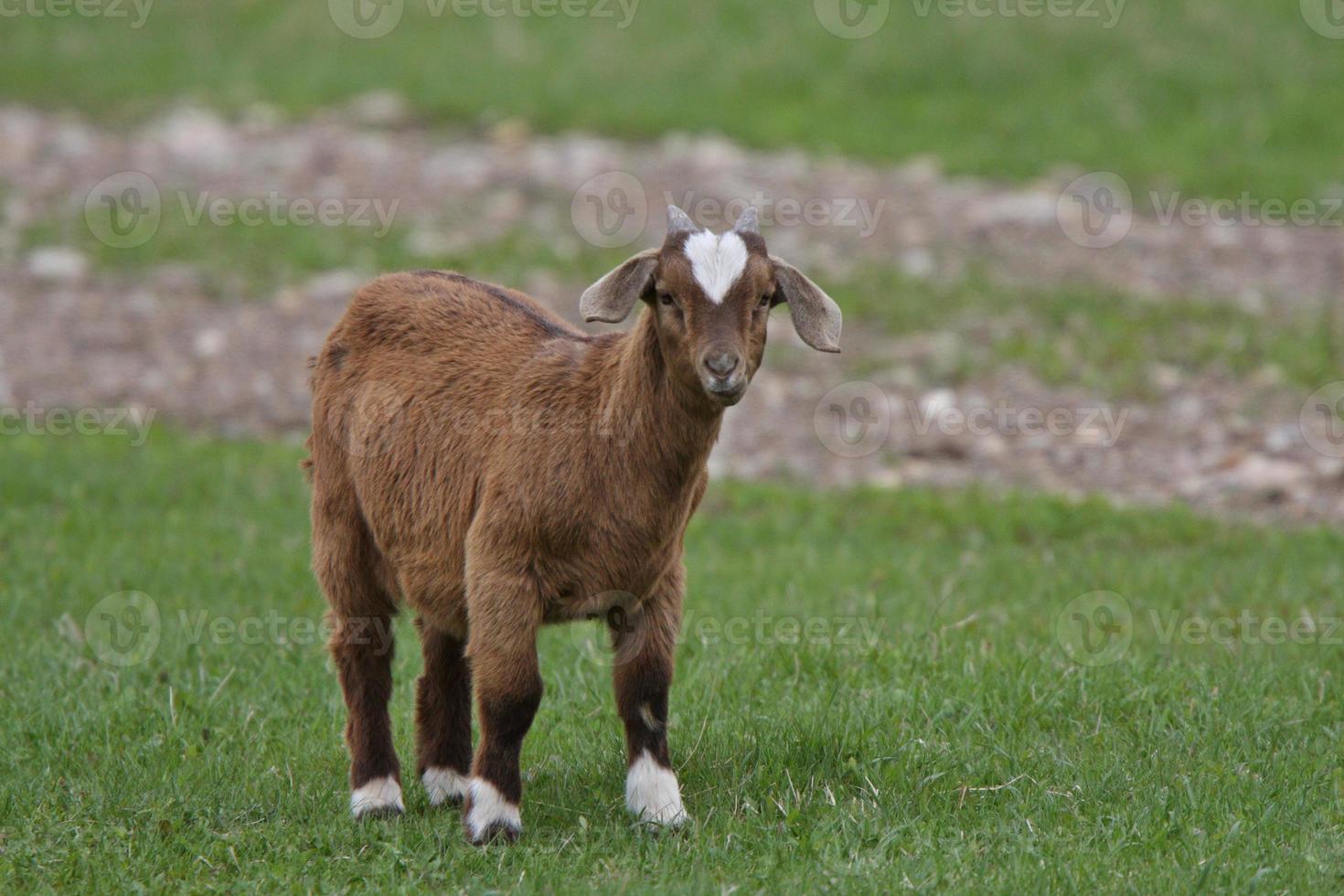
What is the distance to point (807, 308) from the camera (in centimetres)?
560

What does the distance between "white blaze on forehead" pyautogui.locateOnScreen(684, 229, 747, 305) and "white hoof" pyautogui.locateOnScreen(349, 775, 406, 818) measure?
2.16 m

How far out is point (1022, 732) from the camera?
6.41 meters

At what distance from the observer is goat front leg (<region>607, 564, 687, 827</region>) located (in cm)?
575

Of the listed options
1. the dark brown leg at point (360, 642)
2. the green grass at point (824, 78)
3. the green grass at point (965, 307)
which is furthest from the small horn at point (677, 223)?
the green grass at point (824, 78)

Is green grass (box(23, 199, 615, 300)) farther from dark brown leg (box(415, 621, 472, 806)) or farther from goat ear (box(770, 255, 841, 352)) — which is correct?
goat ear (box(770, 255, 841, 352))

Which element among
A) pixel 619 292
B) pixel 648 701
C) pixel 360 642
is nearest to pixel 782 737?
pixel 648 701

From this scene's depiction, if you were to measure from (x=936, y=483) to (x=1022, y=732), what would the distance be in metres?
5.01

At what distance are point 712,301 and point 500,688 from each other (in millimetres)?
1450

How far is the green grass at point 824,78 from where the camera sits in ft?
52.8

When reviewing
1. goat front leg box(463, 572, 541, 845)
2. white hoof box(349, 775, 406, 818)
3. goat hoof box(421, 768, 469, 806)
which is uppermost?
goat front leg box(463, 572, 541, 845)

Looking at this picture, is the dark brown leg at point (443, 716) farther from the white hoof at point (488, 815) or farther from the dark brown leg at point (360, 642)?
the white hoof at point (488, 815)

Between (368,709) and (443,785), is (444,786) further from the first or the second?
(368,709)

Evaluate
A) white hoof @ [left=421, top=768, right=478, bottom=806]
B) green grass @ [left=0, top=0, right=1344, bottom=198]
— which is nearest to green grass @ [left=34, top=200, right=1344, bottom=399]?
green grass @ [left=0, top=0, right=1344, bottom=198]

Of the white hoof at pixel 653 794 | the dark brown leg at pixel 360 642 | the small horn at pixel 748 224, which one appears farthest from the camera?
the dark brown leg at pixel 360 642
